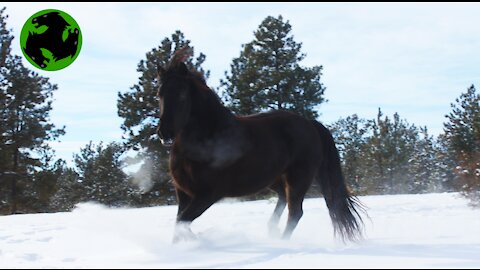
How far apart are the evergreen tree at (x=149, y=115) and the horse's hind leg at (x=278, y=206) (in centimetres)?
1329

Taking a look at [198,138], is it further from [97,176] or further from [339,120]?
[339,120]

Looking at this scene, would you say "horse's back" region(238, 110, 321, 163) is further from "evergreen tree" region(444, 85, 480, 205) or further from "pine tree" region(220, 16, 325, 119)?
"pine tree" region(220, 16, 325, 119)

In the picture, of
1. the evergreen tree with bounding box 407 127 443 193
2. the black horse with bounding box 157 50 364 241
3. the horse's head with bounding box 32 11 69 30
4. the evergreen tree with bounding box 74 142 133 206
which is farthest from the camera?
the evergreen tree with bounding box 407 127 443 193

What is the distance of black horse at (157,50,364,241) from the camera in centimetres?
421

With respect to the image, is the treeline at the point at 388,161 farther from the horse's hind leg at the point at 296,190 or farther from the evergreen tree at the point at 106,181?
the horse's hind leg at the point at 296,190

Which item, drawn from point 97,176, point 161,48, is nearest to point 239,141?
point 161,48

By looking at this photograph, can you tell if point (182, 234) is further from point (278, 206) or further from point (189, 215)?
point (278, 206)

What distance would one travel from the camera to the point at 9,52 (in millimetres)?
20578

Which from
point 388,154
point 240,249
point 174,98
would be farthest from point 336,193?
point 388,154

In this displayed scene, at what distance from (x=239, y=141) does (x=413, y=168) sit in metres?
48.2

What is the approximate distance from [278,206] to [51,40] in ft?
11.4

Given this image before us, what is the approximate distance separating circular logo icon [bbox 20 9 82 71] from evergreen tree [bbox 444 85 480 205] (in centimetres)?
966

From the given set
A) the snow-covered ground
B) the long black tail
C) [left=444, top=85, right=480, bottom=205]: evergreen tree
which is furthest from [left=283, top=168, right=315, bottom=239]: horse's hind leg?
[left=444, top=85, right=480, bottom=205]: evergreen tree

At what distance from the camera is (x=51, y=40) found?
5711 mm
